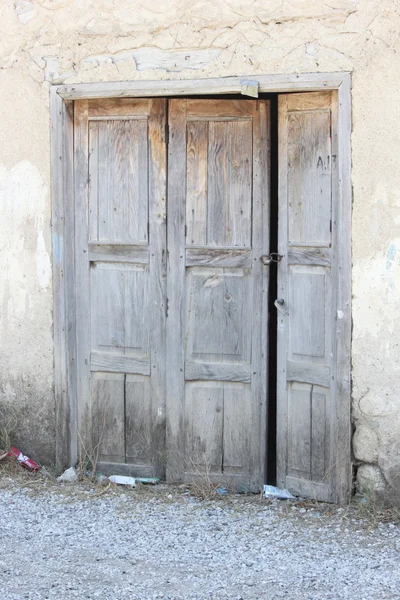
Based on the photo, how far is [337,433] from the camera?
5117 mm

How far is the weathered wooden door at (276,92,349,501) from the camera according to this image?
5.14 m

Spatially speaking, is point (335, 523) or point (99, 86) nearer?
point (335, 523)

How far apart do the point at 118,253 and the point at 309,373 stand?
1431 mm

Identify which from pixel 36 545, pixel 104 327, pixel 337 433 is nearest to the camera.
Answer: pixel 36 545

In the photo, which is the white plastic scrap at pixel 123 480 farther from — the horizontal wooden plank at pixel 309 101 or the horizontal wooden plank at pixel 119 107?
the horizontal wooden plank at pixel 309 101

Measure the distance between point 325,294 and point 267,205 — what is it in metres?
0.67

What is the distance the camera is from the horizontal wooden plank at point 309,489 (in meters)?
5.23

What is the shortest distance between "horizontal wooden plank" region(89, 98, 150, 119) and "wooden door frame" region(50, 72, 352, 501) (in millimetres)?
152

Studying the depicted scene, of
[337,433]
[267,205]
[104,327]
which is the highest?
[267,205]

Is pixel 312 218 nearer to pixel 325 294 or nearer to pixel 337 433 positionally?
pixel 325 294

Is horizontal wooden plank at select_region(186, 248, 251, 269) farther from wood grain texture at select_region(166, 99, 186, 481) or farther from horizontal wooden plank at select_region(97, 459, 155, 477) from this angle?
horizontal wooden plank at select_region(97, 459, 155, 477)

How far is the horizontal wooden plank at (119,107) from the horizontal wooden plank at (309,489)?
2466mm

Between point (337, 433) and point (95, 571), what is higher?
point (337, 433)

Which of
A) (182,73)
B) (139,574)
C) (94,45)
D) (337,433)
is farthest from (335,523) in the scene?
(94,45)
